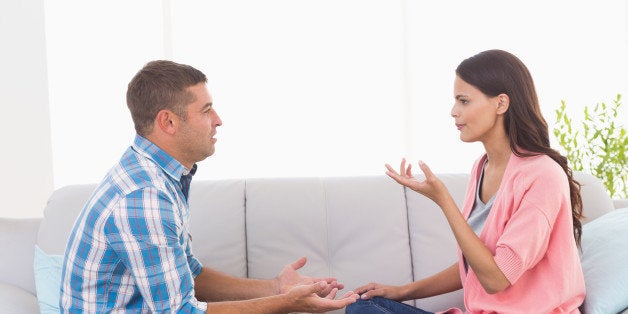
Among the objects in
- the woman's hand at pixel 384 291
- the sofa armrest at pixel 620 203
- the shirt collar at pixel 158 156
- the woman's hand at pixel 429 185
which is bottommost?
the woman's hand at pixel 384 291

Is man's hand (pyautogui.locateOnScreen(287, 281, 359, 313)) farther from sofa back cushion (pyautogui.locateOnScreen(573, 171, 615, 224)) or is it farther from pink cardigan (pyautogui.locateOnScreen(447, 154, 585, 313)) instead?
sofa back cushion (pyautogui.locateOnScreen(573, 171, 615, 224))

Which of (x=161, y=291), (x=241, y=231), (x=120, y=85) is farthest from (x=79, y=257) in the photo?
(x=120, y=85)

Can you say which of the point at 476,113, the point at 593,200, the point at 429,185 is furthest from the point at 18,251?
the point at 593,200

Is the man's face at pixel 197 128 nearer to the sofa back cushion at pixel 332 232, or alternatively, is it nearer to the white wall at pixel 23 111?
the sofa back cushion at pixel 332 232

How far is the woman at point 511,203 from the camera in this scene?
168 cm

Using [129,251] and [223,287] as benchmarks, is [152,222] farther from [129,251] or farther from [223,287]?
[223,287]

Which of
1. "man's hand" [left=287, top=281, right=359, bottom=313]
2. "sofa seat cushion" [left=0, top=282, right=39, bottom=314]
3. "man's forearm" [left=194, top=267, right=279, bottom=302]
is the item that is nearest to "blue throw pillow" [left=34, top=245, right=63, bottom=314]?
"sofa seat cushion" [left=0, top=282, right=39, bottom=314]

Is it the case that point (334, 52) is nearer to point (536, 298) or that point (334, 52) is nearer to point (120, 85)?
point (120, 85)

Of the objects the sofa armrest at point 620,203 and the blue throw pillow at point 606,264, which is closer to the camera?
the blue throw pillow at point 606,264

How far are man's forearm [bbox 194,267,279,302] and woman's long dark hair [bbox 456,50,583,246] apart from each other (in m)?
0.86

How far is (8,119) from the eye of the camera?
3.98 m

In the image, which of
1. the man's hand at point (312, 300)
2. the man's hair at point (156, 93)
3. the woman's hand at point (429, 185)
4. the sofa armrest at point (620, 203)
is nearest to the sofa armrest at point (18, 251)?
the man's hair at point (156, 93)

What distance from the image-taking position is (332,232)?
250cm

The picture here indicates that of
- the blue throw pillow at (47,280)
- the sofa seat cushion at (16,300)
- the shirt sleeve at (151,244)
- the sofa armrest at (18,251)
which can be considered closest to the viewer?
the shirt sleeve at (151,244)
